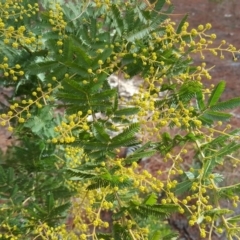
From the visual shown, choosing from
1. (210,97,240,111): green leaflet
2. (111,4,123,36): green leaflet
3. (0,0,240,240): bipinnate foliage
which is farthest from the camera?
(111,4,123,36): green leaflet

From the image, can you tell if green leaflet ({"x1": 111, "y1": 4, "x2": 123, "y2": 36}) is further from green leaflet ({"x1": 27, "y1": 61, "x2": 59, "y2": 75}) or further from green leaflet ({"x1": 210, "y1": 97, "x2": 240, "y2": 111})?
green leaflet ({"x1": 210, "y1": 97, "x2": 240, "y2": 111})

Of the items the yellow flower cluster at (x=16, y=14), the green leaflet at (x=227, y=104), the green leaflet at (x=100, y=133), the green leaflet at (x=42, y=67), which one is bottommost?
the green leaflet at (x=227, y=104)

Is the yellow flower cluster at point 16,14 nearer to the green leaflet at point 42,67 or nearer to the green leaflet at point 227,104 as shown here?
the green leaflet at point 42,67

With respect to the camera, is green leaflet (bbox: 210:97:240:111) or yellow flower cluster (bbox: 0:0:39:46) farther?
yellow flower cluster (bbox: 0:0:39:46)

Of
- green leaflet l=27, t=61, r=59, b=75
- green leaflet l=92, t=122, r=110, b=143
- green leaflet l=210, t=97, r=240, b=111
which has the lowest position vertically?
green leaflet l=210, t=97, r=240, b=111

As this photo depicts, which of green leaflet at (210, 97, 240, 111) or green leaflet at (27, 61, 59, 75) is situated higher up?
green leaflet at (27, 61, 59, 75)

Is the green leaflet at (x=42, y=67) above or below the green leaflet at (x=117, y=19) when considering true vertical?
below

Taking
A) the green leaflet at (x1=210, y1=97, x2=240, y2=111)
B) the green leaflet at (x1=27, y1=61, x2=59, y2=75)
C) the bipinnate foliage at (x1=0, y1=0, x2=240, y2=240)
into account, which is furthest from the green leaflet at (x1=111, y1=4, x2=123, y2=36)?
the green leaflet at (x1=210, y1=97, x2=240, y2=111)

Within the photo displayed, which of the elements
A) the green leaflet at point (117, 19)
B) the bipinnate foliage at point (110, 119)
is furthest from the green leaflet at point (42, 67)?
the green leaflet at point (117, 19)

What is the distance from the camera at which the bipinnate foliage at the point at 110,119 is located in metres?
0.98

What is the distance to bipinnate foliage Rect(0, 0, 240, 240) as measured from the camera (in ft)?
3.21

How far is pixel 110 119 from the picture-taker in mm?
1171

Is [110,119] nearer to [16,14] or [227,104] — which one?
[227,104]

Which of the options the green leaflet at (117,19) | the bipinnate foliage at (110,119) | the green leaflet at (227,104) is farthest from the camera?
the green leaflet at (117,19)
